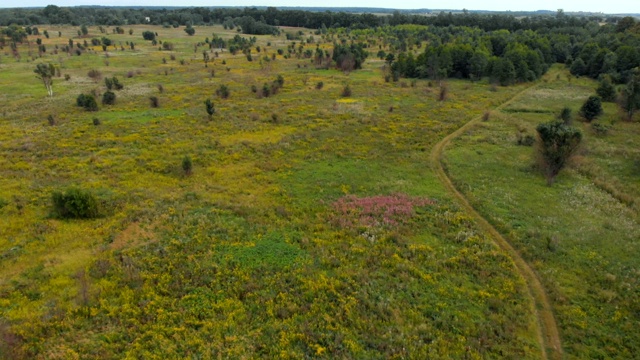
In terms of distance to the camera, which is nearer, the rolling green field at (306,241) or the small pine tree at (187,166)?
the rolling green field at (306,241)

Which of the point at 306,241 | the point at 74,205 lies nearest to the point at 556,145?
the point at 306,241

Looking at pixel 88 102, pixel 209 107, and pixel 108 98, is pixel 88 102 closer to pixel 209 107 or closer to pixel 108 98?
pixel 108 98

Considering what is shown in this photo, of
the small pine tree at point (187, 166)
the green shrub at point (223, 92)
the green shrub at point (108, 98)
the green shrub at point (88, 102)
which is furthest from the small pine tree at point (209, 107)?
the small pine tree at point (187, 166)

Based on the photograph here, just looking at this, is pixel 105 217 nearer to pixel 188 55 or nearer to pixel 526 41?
pixel 188 55

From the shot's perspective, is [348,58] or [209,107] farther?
[348,58]

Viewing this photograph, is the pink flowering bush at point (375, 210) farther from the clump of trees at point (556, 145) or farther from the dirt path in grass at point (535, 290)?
the clump of trees at point (556, 145)

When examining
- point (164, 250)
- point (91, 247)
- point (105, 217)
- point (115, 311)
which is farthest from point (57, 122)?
point (115, 311)
